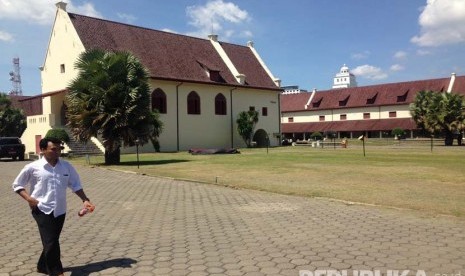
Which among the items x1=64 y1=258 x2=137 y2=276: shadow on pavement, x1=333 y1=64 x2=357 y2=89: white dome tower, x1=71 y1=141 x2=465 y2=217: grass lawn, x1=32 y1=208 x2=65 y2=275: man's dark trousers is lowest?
x1=64 y1=258 x2=137 y2=276: shadow on pavement

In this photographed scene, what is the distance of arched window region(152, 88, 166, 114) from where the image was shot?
3925cm

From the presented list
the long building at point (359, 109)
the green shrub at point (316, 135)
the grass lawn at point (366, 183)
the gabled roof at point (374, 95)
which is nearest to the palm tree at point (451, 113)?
the long building at point (359, 109)

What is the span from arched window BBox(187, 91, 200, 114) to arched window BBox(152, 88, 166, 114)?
3114 millimetres

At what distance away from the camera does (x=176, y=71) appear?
41688 millimetres

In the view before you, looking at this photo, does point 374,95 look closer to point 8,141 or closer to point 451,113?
point 451,113

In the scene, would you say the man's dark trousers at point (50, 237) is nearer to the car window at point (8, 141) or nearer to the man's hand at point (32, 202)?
the man's hand at point (32, 202)

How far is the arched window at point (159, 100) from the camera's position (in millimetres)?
39253

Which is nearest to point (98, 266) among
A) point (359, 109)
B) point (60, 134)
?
point (60, 134)

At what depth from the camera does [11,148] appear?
29.4 meters

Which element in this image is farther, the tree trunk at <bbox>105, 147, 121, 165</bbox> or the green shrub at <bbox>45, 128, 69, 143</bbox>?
the green shrub at <bbox>45, 128, 69, 143</bbox>

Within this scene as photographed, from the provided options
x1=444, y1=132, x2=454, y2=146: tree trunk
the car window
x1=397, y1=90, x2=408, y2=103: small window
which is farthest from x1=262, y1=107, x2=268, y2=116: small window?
the car window

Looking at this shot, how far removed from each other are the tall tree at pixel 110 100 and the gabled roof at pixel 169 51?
13.4 meters

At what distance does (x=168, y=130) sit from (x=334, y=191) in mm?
29508

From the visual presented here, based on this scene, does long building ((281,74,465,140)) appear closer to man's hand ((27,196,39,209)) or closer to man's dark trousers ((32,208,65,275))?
man's dark trousers ((32,208,65,275))
